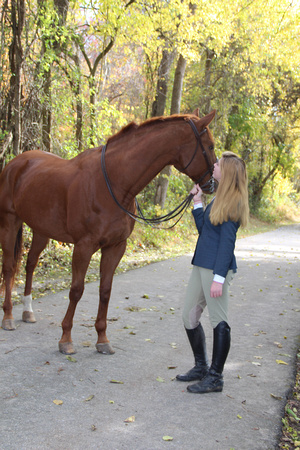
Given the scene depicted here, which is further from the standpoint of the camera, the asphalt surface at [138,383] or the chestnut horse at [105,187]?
the chestnut horse at [105,187]

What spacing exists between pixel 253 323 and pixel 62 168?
329 cm

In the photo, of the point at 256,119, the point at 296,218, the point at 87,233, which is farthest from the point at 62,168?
the point at 296,218

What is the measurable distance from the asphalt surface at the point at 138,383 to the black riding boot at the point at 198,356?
0.50ft

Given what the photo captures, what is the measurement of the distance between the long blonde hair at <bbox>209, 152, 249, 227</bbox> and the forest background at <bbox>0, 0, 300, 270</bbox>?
5198 millimetres

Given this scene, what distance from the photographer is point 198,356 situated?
148 inches

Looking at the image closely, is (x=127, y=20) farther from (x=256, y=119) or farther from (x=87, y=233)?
(x=256, y=119)

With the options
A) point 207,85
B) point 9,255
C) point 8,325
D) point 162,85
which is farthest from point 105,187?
point 207,85

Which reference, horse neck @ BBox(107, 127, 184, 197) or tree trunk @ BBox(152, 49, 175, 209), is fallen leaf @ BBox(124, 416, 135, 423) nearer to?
horse neck @ BBox(107, 127, 184, 197)

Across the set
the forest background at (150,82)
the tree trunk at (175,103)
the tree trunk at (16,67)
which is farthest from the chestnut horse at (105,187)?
the tree trunk at (175,103)

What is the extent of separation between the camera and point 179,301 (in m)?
6.75

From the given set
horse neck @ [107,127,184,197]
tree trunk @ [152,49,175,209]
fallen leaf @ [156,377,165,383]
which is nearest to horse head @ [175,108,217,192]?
horse neck @ [107,127,184,197]

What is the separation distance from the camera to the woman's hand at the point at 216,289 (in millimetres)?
3303

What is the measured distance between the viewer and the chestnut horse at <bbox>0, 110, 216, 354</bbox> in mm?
3877

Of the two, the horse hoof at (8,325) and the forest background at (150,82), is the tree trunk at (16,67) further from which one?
the horse hoof at (8,325)
